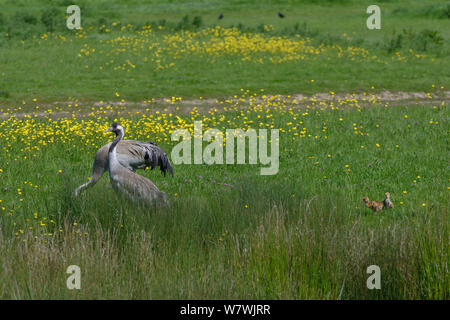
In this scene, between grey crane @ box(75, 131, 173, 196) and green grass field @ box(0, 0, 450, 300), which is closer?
green grass field @ box(0, 0, 450, 300)

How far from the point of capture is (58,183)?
468 inches

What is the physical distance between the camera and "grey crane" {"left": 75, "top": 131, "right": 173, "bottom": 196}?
34.3ft

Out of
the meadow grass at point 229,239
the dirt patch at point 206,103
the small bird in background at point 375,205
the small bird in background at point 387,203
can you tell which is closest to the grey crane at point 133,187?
the meadow grass at point 229,239

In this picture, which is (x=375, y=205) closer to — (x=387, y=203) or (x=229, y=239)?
(x=387, y=203)

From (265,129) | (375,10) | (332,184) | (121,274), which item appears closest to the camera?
(121,274)

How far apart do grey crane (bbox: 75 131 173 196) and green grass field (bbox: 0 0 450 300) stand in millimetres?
→ 480

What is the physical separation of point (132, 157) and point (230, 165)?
3067 mm

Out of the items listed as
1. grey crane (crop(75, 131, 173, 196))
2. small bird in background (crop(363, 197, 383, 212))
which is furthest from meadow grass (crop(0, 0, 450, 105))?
small bird in background (crop(363, 197, 383, 212))

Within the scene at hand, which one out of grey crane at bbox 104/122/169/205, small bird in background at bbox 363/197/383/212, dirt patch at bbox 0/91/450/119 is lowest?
small bird in background at bbox 363/197/383/212

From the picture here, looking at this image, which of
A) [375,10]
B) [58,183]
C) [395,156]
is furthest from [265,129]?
[375,10]

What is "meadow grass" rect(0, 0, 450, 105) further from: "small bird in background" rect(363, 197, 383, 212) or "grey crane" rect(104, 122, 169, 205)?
"grey crane" rect(104, 122, 169, 205)

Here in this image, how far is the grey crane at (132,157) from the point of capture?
1045cm

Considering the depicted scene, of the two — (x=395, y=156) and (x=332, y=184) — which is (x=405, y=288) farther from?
(x=395, y=156)
